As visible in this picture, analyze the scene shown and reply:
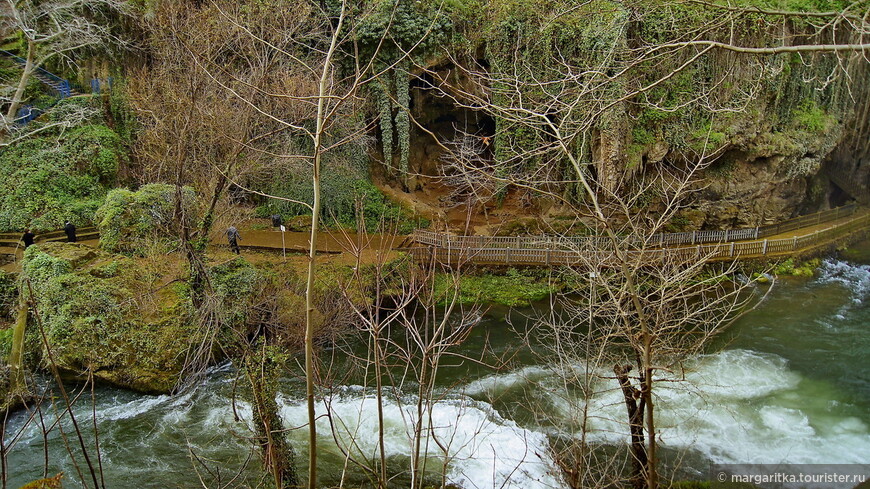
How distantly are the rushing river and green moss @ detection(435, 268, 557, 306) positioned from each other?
257cm

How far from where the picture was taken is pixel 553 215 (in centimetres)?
1942

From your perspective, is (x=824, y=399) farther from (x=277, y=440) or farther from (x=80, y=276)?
(x=80, y=276)

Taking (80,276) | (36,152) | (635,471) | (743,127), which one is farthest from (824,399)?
(36,152)

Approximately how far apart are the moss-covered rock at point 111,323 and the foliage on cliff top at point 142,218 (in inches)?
25.5

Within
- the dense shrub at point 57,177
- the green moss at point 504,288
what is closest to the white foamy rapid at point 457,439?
the green moss at point 504,288

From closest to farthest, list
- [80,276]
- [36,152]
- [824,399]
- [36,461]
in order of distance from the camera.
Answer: [36,461] → [824,399] → [80,276] → [36,152]

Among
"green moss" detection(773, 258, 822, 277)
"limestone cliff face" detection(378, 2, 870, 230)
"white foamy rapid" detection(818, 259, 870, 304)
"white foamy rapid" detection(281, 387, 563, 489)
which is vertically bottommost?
"white foamy rapid" detection(281, 387, 563, 489)

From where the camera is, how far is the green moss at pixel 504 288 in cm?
1625

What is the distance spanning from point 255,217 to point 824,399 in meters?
16.6

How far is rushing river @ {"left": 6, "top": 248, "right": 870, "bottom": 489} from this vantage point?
9438mm

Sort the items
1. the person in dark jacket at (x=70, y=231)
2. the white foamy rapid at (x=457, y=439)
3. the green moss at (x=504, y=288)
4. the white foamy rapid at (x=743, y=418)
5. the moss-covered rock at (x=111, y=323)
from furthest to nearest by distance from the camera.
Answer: the green moss at (x=504, y=288)
the person in dark jacket at (x=70, y=231)
the moss-covered rock at (x=111, y=323)
the white foamy rapid at (x=743, y=418)
the white foamy rapid at (x=457, y=439)

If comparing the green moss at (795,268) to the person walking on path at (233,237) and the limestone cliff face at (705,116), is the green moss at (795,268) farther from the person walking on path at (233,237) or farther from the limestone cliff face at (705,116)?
the person walking on path at (233,237)

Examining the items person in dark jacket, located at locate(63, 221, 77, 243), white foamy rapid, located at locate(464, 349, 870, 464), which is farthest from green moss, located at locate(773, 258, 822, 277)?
person in dark jacket, located at locate(63, 221, 77, 243)

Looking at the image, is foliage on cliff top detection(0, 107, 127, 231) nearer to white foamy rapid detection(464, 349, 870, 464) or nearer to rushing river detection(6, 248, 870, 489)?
rushing river detection(6, 248, 870, 489)
